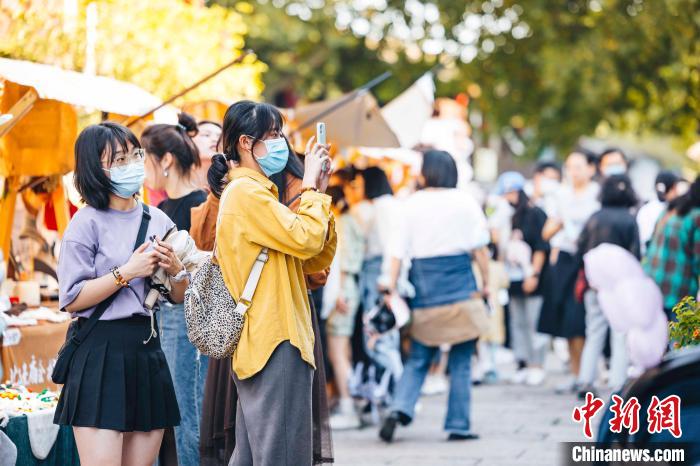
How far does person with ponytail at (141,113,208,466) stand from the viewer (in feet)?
21.6

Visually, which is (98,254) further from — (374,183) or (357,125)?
(357,125)

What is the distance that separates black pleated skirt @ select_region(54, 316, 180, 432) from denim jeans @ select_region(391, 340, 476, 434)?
4176mm

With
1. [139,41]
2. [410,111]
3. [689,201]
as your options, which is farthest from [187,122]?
[410,111]

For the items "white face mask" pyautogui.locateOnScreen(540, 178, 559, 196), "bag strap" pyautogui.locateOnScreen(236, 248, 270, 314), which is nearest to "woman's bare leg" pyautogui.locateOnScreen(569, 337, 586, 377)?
"white face mask" pyautogui.locateOnScreen(540, 178, 559, 196)

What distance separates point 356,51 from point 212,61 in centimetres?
866

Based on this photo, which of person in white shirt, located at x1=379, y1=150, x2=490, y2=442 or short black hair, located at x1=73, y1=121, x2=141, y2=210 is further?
person in white shirt, located at x1=379, y1=150, x2=490, y2=442

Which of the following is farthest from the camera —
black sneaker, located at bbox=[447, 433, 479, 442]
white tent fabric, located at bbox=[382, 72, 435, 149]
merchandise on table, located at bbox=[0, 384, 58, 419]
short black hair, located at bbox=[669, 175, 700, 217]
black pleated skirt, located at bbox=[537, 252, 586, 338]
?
white tent fabric, located at bbox=[382, 72, 435, 149]

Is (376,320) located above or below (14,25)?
below

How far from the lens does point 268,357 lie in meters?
4.85

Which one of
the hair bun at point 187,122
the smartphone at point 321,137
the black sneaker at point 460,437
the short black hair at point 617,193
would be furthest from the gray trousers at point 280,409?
the short black hair at point 617,193

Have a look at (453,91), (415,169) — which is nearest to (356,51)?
(453,91)

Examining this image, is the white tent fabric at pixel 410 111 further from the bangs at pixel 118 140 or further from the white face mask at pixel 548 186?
the bangs at pixel 118 140

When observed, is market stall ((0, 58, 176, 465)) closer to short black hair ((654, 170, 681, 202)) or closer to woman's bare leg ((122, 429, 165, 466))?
woman's bare leg ((122, 429, 165, 466))

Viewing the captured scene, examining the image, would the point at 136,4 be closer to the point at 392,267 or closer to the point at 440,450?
the point at 392,267
